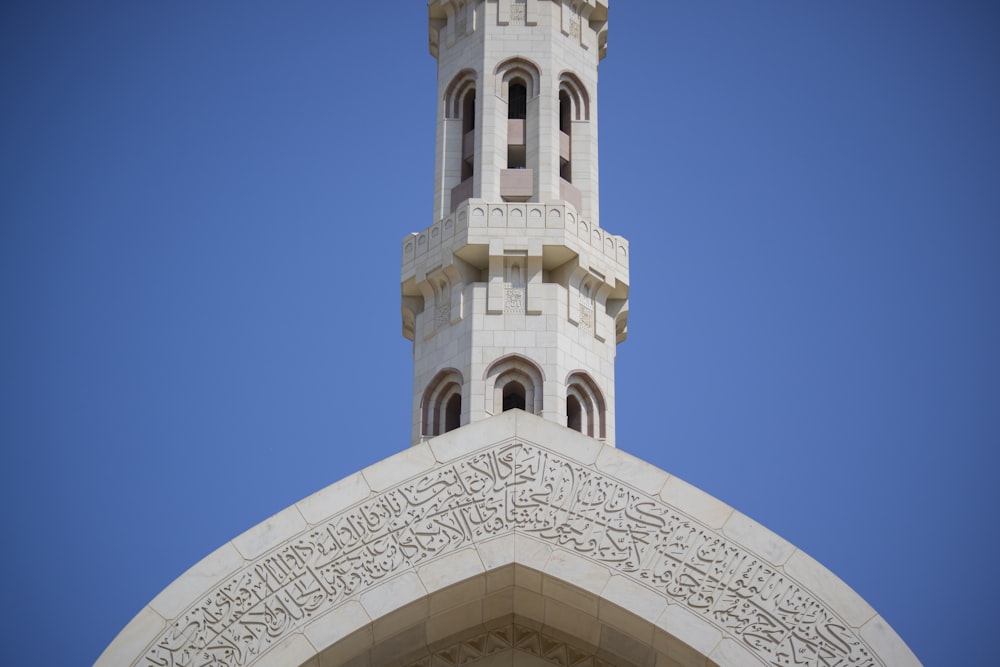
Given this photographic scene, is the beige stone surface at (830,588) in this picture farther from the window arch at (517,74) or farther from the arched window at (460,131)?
the window arch at (517,74)

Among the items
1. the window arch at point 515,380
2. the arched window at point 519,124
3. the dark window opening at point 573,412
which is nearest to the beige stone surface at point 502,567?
the window arch at point 515,380

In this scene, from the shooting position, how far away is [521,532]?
1164 cm

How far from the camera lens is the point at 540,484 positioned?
38.8 feet

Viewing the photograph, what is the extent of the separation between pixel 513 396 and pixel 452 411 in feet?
2.17

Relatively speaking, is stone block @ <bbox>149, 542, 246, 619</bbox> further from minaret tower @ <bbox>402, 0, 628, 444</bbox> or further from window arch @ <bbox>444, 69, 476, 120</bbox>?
window arch @ <bbox>444, 69, 476, 120</bbox>

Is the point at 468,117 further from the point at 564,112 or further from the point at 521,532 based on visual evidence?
the point at 521,532

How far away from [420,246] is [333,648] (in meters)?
7.27

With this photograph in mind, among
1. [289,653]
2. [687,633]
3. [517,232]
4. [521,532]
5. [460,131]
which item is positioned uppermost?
[460,131]

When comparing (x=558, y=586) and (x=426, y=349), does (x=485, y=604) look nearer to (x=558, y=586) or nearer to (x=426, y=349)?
(x=558, y=586)

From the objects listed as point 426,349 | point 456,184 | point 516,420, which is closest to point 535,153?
point 456,184

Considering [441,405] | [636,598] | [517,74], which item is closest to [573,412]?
[441,405]

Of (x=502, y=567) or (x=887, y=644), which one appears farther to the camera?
(x=502, y=567)

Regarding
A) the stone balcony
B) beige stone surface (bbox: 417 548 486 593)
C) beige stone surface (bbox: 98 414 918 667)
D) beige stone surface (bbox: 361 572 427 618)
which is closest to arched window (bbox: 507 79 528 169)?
the stone balcony

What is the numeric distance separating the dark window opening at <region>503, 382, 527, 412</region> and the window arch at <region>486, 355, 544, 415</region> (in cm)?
2
